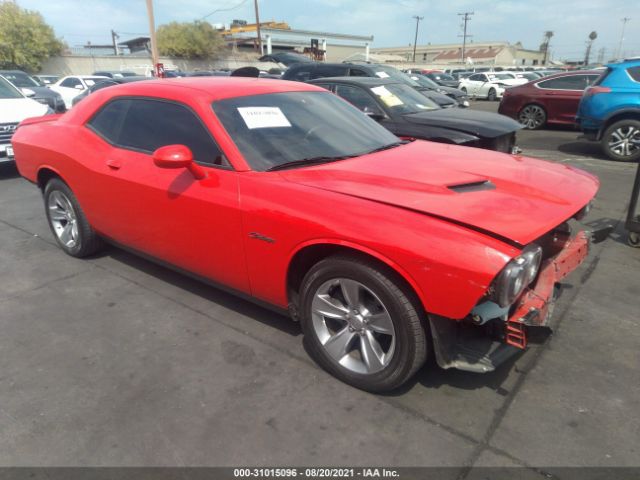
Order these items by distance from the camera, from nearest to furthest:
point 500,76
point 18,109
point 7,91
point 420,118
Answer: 1. point 420,118
2. point 18,109
3. point 7,91
4. point 500,76

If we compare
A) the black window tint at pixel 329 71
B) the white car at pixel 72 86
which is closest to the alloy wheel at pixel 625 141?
the black window tint at pixel 329 71

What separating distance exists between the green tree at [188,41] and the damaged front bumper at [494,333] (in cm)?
5528

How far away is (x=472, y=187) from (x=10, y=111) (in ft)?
25.9

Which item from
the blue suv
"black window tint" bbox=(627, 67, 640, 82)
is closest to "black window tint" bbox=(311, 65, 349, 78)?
the blue suv

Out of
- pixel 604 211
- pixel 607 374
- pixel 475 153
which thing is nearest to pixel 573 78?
pixel 604 211

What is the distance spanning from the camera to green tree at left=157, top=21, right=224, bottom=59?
168 feet

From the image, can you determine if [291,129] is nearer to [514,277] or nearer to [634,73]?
[514,277]

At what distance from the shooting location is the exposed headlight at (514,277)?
1984 millimetres

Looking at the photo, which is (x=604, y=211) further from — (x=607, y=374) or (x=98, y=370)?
(x=98, y=370)

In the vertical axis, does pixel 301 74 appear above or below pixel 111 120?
above

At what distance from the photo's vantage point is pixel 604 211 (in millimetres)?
5645

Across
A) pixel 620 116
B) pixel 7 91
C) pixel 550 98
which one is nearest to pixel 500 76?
pixel 550 98

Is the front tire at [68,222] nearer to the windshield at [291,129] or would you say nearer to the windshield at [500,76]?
the windshield at [291,129]

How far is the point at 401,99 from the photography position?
6988mm
